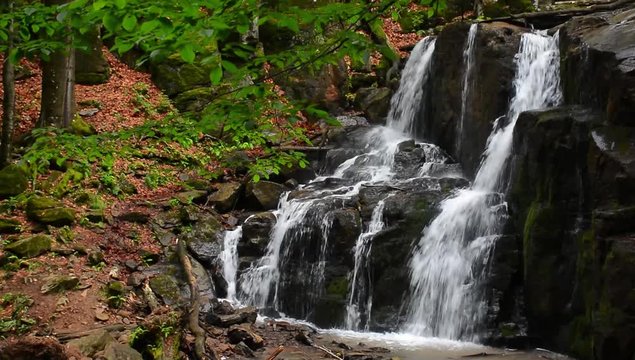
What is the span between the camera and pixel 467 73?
13695 mm

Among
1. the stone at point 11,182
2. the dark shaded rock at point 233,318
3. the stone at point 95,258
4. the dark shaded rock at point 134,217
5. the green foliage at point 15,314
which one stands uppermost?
the stone at point 11,182

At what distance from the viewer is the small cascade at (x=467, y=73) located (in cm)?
1345

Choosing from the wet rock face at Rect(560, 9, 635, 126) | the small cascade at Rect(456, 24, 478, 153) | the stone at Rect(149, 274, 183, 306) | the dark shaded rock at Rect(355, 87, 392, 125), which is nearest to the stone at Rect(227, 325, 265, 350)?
the stone at Rect(149, 274, 183, 306)

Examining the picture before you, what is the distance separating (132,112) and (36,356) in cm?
1012

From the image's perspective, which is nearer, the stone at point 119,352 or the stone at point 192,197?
the stone at point 119,352

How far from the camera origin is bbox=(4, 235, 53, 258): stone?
26.2ft

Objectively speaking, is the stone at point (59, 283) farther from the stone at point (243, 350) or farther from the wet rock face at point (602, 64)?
the wet rock face at point (602, 64)

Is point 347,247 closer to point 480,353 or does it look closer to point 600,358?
point 480,353

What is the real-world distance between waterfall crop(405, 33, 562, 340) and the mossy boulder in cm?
601

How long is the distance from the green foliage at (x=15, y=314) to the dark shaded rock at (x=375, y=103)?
11.9 m

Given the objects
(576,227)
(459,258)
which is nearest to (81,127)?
(459,258)

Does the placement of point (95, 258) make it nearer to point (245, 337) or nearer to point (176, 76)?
point (245, 337)

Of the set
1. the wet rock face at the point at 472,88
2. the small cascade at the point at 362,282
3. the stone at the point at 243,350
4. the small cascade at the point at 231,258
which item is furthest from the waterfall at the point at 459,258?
the small cascade at the point at 231,258

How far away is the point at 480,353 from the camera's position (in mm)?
7859
